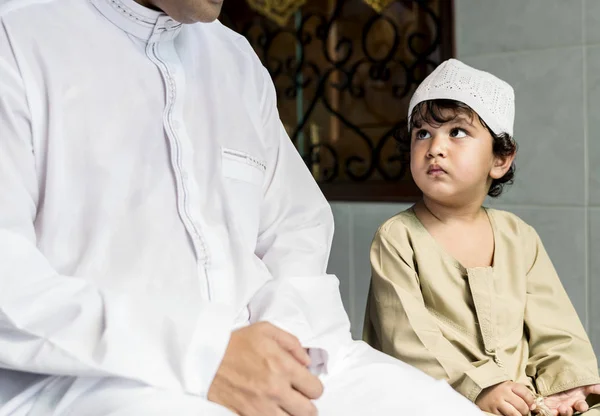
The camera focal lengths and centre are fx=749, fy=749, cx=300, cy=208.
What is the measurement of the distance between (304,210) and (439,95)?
20.2 inches

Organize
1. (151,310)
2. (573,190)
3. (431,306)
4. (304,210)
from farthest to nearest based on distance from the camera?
(573,190) < (431,306) < (304,210) < (151,310)

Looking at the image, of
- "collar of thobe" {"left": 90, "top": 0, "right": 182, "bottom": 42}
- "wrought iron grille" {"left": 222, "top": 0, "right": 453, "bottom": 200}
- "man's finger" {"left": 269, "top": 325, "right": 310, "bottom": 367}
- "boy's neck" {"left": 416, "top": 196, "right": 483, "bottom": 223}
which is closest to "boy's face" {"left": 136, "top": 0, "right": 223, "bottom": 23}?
"collar of thobe" {"left": 90, "top": 0, "right": 182, "bottom": 42}

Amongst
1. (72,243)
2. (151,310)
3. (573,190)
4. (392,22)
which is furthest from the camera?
(392,22)

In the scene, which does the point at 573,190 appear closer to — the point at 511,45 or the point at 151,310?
the point at 511,45

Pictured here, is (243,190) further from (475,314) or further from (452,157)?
(475,314)

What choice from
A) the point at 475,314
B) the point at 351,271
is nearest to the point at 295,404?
the point at 475,314

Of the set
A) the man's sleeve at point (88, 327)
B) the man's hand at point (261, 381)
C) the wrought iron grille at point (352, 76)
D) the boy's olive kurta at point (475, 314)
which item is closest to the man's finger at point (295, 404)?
the man's hand at point (261, 381)

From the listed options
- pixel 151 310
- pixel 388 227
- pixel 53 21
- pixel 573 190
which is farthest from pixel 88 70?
pixel 573 190

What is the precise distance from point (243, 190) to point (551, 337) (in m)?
0.94

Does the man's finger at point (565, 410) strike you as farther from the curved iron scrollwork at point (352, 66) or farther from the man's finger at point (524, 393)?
the curved iron scrollwork at point (352, 66)

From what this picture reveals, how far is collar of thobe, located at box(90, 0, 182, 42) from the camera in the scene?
1442 millimetres

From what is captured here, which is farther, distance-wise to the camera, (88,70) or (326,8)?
(326,8)

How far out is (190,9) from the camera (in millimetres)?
1405

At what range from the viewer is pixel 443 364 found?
5.81 ft
